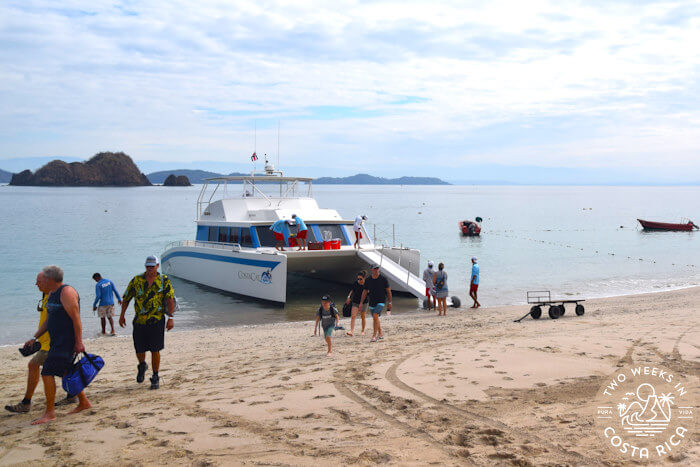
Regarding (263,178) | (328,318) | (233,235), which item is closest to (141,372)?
(328,318)

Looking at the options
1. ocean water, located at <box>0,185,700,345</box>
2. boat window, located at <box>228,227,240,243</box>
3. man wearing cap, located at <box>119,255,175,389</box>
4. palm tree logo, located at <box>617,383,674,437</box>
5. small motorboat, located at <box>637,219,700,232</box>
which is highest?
small motorboat, located at <box>637,219,700,232</box>

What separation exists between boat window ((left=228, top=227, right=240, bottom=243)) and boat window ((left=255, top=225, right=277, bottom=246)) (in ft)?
3.37

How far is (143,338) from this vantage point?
6.81m

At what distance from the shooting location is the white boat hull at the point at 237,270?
16703mm

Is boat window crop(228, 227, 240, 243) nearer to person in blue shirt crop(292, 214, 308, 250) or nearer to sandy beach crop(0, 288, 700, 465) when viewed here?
person in blue shirt crop(292, 214, 308, 250)

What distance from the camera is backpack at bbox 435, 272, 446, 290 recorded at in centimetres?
1452

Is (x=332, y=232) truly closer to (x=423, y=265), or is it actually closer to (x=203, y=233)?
(x=203, y=233)

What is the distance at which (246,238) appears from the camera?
18.6m

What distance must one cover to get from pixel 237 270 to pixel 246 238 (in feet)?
3.95

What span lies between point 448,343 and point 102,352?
6.48 metres

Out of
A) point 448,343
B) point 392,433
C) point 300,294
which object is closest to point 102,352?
point 448,343

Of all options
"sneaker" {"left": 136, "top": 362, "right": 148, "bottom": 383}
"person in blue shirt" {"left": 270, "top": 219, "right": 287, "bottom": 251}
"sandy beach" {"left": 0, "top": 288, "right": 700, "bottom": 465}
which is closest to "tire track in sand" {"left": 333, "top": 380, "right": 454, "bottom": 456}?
"sandy beach" {"left": 0, "top": 288, "right": 700, "bottom": 465}

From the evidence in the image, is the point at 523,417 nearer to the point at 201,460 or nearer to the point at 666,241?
the point at 201,460

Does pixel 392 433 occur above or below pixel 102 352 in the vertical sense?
above
